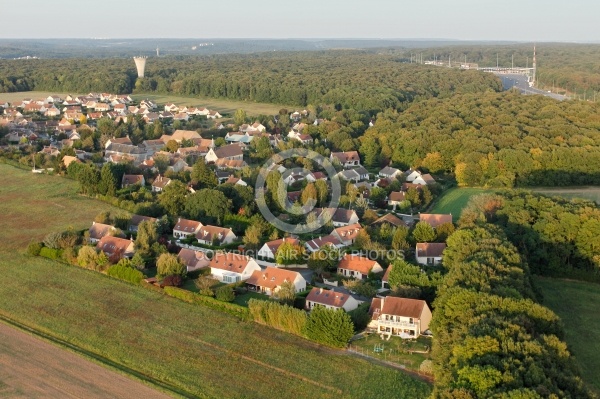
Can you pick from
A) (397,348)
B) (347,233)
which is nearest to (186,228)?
(347,233)

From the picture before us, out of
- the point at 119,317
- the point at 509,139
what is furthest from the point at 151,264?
the point at 509,139

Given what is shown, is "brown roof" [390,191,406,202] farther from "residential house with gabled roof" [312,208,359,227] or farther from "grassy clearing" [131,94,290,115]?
"grassy clearing" [131,94,290,115]

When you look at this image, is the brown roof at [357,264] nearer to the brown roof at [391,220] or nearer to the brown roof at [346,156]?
the brown roof at [391,220]

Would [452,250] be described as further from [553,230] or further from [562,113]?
[562,113]

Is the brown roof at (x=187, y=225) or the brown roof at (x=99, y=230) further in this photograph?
the brown roof at (x=187, y=225)

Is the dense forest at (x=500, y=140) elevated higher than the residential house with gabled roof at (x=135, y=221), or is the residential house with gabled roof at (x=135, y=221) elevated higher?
the dense forest at (x=500, y=140)

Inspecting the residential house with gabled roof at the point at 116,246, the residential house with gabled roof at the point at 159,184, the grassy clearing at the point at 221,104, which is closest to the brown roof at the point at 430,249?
the residential house with gabled roof at the point at 116,246

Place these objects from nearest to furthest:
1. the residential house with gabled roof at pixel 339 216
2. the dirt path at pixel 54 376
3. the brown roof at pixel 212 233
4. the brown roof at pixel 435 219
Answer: the dirt path at pixel 54 376 < the brown roof at pixel 212 233 < the brown roof at pixel 435 219 < the residential house with gabled roof at pixel 339 216
